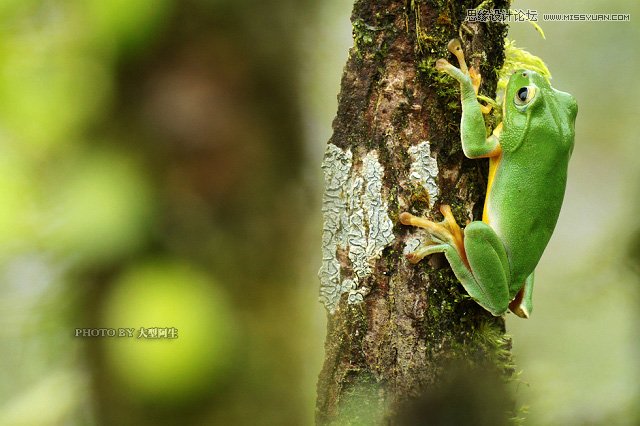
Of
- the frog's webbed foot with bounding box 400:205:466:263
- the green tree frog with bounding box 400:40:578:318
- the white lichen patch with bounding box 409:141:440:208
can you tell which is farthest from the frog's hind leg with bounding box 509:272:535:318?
the white lichen patch with bounding box 409:141:440:208

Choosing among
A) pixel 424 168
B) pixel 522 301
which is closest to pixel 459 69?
pixel 424 168

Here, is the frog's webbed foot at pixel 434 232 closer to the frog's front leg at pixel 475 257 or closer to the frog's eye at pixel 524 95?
the frog's front leg at pixel 475 257

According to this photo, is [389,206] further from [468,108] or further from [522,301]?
[522,301]

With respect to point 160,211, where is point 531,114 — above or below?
above

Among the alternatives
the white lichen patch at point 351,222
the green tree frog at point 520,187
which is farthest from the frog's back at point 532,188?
the white lichen patch at point 351,222

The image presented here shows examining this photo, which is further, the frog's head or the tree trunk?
the frog's head

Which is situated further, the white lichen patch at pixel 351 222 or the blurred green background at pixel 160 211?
the white lichen patch at pixel 351 222

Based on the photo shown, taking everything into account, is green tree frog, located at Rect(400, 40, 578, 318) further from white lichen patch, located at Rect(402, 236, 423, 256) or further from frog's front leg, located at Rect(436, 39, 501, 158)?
white lichen patch, located at Rect(402, 236, 423, 256)
